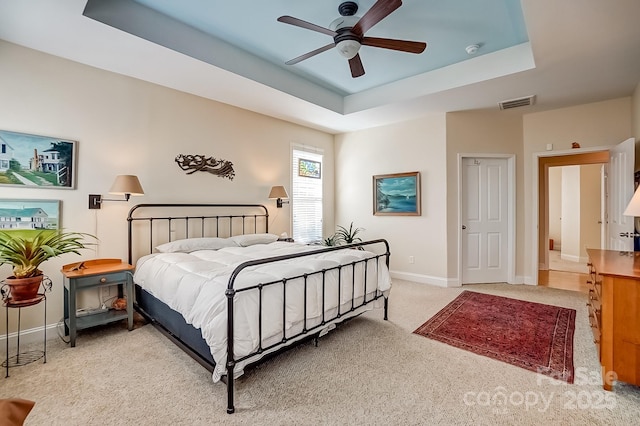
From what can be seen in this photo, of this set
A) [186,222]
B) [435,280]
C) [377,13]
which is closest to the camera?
[377,13]

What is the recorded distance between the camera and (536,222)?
477 cm

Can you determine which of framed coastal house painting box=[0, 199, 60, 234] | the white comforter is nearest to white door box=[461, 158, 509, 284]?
the white comforter

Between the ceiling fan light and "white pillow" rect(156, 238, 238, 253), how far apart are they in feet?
8.61

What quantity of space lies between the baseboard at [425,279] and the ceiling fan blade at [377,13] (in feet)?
12.6

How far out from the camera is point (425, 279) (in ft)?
16.4

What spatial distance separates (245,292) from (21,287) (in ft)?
6.08

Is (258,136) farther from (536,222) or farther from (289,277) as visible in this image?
(536,222)

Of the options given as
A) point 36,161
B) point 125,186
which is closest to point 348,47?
point 125,186

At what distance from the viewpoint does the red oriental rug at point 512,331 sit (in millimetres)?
2520

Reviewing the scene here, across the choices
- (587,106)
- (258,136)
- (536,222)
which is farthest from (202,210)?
(587,106)

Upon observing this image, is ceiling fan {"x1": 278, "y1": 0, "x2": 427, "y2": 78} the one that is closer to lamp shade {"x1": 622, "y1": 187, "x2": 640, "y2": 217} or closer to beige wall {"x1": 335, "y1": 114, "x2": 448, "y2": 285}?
lamp shade {"x1": 622, "y1": 187, "x2": 640, "y2": 217}

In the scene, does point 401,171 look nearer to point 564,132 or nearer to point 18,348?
point 564,132

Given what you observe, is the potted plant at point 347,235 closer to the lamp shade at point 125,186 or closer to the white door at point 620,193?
the lamp shade at point 125,186

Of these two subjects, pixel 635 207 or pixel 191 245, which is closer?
pixel 635 207
